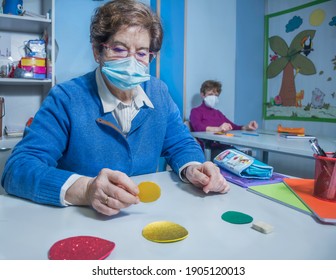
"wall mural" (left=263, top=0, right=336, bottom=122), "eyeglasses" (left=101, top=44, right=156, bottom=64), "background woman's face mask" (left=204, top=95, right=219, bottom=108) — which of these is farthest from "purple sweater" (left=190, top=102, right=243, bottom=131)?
"eyeglasses" (left=101, top=44, right=156, bottom=64)

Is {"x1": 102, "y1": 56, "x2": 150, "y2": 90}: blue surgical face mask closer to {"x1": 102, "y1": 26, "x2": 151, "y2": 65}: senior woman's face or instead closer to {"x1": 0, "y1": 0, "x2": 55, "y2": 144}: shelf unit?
{"x1": 102, "y1": 26, "x2": 151, "y2": 65}: senior woman's face

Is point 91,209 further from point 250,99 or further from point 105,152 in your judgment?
point 250,99

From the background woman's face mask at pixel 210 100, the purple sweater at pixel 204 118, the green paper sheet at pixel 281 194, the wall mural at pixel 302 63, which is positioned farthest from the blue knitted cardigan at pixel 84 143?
the wall mural at pixel 302 63

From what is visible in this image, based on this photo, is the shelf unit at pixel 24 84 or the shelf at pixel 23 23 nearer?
the shelf at pixel 23 23

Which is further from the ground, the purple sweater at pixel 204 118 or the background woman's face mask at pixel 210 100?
the background woman's face mask at pixel 210 100

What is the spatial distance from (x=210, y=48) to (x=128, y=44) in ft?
8.09

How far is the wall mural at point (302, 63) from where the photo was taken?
2.80 meters

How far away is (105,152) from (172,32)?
229cm

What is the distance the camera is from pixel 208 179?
800 mm

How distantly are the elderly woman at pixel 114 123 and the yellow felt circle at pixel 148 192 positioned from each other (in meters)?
0.12

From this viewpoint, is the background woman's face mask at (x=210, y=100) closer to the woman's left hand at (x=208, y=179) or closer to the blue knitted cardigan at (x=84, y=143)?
the blue knitted cardigan at (x=84, y=143)

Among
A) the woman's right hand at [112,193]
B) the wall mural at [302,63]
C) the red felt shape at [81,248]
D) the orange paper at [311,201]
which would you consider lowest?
the red felt shape at [81,248]

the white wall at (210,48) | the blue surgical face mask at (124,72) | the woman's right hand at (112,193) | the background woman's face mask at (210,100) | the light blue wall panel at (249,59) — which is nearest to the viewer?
the woman's right hand at (112,193)
